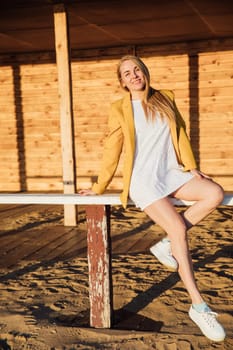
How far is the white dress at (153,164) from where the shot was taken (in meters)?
3.37

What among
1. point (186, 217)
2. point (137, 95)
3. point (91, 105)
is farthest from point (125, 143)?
point (91, 105)

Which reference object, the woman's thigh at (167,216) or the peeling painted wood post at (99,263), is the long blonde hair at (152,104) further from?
the peeling painted wood post at (99,263)

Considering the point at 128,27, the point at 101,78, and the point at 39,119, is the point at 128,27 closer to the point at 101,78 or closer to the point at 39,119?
the point at 101,78

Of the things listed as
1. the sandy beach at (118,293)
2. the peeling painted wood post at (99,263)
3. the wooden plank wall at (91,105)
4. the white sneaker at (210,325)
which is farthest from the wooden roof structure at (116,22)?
the white sneaker at (210,325)

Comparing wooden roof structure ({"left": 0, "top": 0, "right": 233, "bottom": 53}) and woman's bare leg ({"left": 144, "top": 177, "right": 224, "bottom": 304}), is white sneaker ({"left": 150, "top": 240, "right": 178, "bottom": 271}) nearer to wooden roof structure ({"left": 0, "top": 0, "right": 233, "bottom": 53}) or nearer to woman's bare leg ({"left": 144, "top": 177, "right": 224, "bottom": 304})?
woman's bare leg ({"left": 144, "top": 177, "right": 224, "bottom": 304})

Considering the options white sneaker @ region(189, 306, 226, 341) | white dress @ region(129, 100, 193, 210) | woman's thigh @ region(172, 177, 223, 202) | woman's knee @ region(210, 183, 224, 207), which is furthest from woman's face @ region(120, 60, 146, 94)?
white sneaker @ region(189, 306, 226, 341)

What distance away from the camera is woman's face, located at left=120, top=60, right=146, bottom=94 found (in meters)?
3.44

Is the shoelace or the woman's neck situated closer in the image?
the shoelace

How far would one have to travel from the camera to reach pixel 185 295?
4398mm

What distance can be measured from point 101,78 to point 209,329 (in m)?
A: 7.88

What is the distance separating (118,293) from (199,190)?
1590 millimetres

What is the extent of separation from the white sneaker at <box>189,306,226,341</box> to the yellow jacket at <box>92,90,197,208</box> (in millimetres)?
854

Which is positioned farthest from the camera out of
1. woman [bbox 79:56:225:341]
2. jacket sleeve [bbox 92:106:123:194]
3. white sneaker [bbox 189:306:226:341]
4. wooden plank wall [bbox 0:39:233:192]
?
wooden plank wall [bbox 0:39:233:192]

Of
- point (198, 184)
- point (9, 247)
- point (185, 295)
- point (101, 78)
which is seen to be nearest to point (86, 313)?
point (185, 295)
